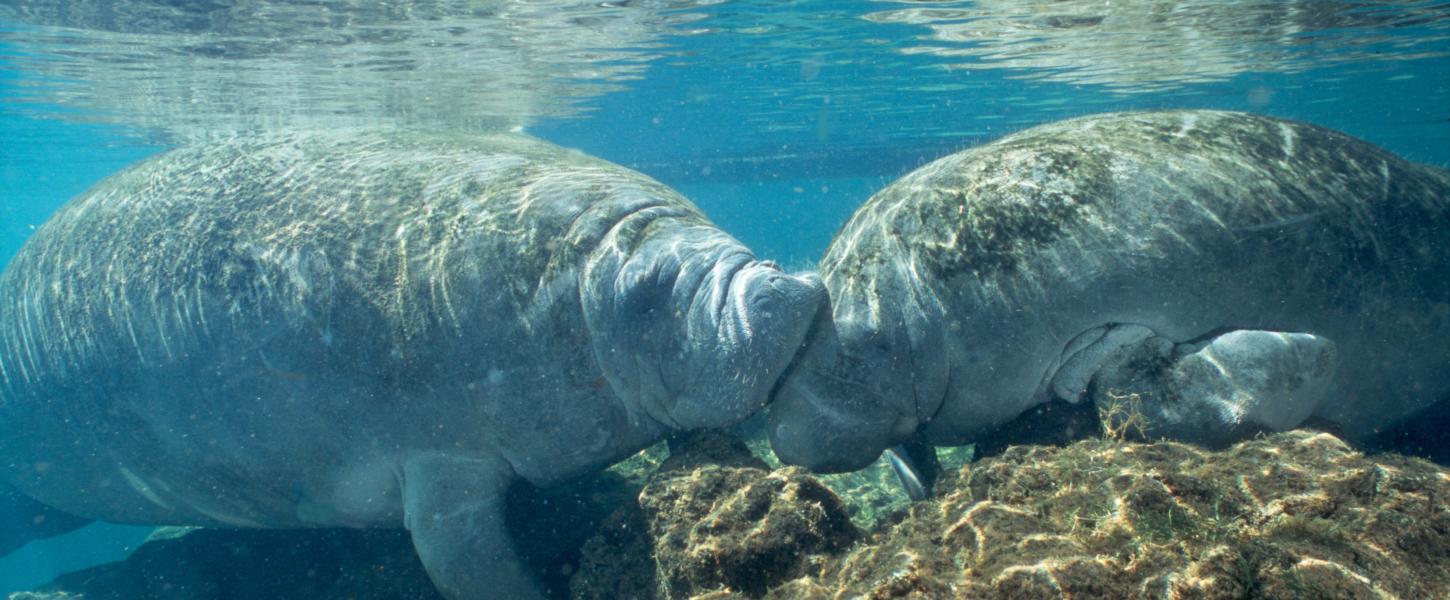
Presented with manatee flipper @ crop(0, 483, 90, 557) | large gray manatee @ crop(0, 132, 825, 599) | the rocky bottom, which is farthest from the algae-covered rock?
manatee flipper @ crop(0, 483, 90, 557)

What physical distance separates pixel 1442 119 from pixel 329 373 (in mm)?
40871

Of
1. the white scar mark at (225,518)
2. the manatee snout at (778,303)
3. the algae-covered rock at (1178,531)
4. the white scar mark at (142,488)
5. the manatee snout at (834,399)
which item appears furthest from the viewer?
the white scar mark at (142,488)

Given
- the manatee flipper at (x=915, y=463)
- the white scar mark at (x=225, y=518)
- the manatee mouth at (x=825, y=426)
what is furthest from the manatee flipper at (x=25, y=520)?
the manatee flipper at (x=915, y=463)

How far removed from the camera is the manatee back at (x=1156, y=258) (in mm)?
4246

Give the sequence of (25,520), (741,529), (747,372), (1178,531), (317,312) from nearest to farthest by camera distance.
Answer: (1178,531) → (741,529) → (747,372) → (317,312) → (25,520)

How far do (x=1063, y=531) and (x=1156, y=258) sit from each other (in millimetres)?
2141

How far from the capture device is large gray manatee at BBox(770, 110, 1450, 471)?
421 cm

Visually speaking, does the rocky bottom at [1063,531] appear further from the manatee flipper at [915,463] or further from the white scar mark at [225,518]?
the white scar mark at [225,518]

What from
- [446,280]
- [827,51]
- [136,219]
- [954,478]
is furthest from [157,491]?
[827,51]

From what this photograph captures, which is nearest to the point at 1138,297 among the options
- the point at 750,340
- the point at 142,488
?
the point at 750,340

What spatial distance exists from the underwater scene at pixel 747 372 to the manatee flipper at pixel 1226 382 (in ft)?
0.06

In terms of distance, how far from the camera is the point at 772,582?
338 cm

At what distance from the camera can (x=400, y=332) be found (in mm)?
4844

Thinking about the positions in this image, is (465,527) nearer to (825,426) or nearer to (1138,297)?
(825,426)
